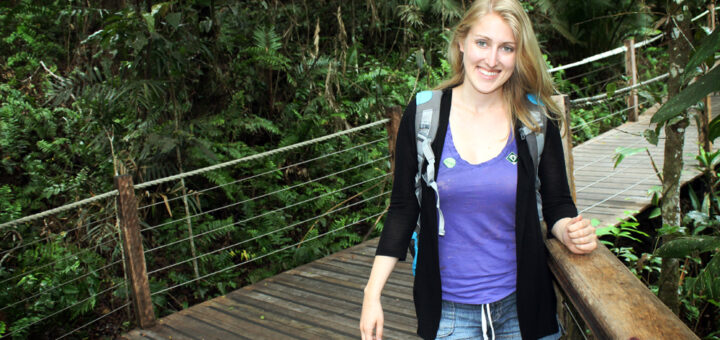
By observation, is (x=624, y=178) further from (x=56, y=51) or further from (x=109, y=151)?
(x=56, y=51)

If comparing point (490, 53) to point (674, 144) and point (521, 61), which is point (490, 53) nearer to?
point (521, 61)

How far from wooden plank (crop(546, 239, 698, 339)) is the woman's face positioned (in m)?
0.48

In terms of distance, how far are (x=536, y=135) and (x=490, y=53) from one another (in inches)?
10.1

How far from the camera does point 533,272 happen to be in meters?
1.68

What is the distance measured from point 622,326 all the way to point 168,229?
15.5ft

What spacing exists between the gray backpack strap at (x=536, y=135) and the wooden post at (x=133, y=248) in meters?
2.77

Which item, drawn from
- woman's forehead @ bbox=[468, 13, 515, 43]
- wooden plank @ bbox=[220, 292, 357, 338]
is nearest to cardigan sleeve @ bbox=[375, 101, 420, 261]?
woman's forehead @ bbox=[468, 13, 515, 43]

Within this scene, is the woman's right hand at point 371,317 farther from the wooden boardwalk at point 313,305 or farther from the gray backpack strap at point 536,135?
the wooden boardwalk at point 313,305

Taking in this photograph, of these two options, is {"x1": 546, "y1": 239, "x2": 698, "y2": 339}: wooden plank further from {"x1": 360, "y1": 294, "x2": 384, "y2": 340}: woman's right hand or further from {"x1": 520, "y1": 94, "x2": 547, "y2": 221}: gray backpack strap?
{"x1": 360, "y1": 294, "x2": 384, "y2": 340}: woman's right hand

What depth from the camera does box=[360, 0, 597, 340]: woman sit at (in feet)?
5.47

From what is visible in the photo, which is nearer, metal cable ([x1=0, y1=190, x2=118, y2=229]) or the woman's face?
the woman's face

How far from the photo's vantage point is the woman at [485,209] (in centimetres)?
167

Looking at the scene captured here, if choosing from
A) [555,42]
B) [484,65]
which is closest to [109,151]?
[484,65]

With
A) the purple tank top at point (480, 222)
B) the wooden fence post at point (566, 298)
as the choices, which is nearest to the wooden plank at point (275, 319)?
the wooden fence post at point (566, 298)
